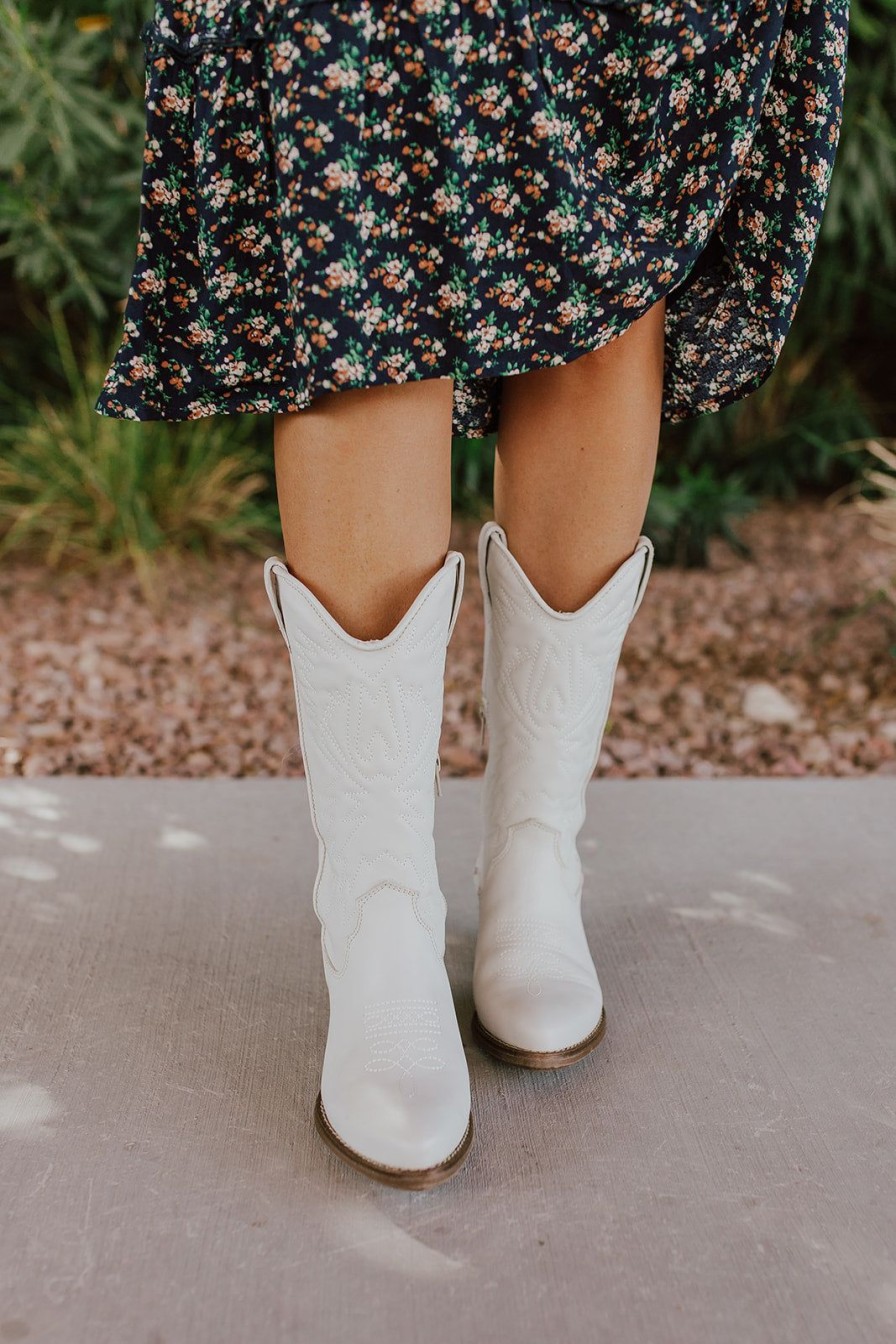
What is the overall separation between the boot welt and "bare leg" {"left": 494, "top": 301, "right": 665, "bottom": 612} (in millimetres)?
474

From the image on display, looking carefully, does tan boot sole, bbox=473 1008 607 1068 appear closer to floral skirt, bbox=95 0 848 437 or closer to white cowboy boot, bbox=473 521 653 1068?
white cowboy boot, bbox=473 521 653 1068

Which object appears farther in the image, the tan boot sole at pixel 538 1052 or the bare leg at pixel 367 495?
the tan boot sole at pixel 538 1052

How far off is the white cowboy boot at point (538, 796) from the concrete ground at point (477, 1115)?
0.06m

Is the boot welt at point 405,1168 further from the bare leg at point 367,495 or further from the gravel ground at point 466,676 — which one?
the gravel ground at point 466,676

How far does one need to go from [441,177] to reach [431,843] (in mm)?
523

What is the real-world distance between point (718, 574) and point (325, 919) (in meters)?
1.89

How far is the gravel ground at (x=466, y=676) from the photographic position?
1.80 m

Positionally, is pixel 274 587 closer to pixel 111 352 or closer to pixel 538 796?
pixel 538 796

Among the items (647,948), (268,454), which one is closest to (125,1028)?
(647,948)

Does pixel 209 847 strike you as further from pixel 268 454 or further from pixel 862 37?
pixel 862 37

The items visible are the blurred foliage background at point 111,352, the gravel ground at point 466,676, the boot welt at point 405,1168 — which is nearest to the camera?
the boot welt at point 405,1168

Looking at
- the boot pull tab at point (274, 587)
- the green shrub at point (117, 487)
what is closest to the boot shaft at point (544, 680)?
the boot pull tab at point (274, 587)

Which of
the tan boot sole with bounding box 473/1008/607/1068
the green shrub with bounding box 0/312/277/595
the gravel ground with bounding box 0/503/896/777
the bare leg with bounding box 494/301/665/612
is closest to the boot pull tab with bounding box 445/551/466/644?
the bare leg with bounding box 494/301/665/612

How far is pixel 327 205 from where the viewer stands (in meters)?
0.71
